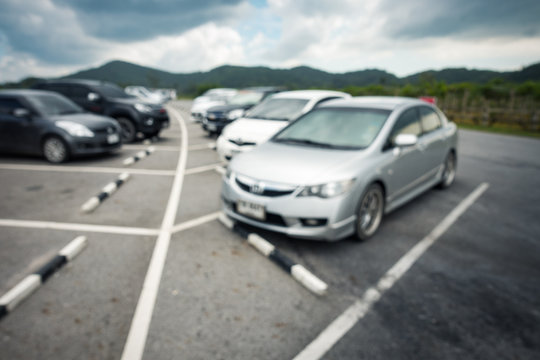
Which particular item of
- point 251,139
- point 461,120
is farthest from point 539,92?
point 251,139

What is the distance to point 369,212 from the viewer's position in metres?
4.04

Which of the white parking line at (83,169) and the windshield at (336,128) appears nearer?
the windshield at (336,128)

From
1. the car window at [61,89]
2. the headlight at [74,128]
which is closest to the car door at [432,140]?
the headlight at [74,128]

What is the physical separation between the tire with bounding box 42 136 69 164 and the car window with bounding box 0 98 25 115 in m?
1.18

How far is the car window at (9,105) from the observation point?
8078 mm

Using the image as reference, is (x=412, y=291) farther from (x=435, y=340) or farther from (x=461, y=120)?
(x=461, y=120)

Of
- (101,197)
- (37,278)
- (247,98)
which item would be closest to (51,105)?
(101,197)

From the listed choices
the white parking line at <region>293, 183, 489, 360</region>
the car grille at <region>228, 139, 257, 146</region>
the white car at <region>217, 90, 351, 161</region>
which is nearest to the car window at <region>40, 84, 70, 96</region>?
the white car at <region>217, 90, 351, 161</region>

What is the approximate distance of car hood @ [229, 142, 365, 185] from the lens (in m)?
3.57

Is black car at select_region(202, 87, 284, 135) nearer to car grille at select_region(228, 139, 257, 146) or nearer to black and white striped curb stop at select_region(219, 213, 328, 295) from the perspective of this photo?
car grille at select_region(228, 139, 257, 146)

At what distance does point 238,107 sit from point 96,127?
4.64 metres

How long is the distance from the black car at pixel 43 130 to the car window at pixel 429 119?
7141 mm

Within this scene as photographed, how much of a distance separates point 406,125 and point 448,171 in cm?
214

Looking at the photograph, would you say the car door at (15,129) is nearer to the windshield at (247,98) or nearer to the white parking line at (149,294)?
the white parking line at (149,294)
